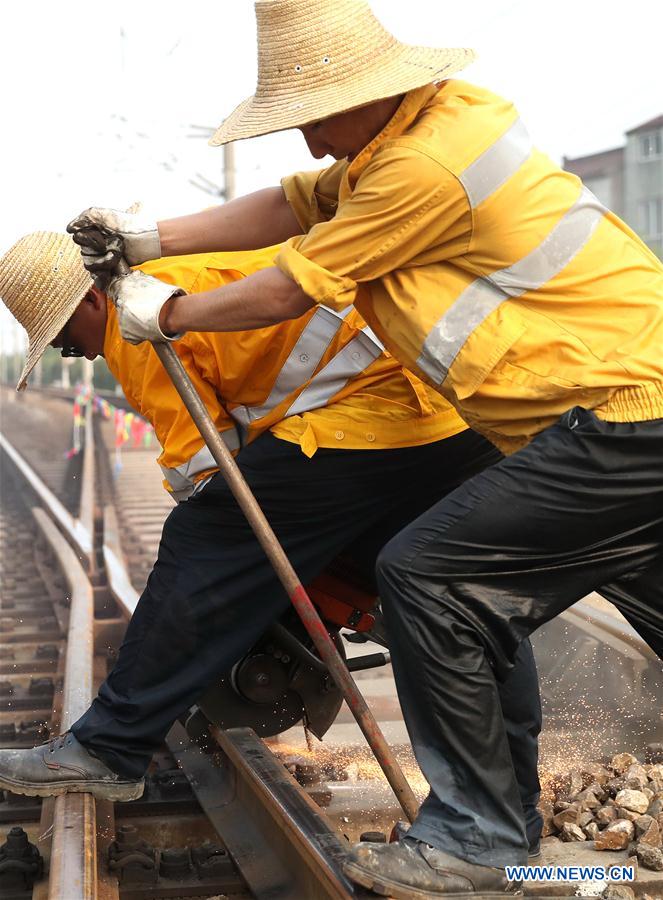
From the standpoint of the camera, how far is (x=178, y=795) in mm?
4121

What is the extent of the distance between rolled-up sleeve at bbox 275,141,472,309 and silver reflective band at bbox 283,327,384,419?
0.76 m

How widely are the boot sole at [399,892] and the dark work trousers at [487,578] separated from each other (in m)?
0.07

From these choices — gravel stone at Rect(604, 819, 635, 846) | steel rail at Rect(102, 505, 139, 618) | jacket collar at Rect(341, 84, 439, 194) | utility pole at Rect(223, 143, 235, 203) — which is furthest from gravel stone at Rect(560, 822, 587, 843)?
utility pole at Rect(223, 143, 235, 203)

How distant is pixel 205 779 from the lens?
4223mm

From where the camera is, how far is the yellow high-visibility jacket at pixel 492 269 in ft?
9.14

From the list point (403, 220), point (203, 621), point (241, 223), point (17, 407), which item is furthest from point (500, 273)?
point (17, 407)

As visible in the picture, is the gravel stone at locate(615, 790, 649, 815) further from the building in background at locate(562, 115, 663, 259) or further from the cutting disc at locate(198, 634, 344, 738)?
the building in background at locate(562, 115, 663, 259)

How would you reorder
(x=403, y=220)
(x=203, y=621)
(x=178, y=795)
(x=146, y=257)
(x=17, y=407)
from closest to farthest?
A: (x=403, y=220), (x=146, y=257), (x=203, y=621), (x=178, y=795), (x=17, y=407)

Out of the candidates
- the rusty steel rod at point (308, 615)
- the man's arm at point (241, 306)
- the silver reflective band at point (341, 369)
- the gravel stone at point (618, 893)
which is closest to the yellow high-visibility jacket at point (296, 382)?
the silver reflective band at point (341, 369)

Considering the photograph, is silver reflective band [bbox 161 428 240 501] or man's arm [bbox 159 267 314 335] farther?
silver reflective band [bbox 161 428 240 501]

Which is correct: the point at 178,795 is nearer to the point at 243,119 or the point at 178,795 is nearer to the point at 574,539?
the point at 574,539

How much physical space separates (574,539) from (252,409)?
1.20 metres

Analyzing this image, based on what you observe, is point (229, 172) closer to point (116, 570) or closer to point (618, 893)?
point (116, 570)

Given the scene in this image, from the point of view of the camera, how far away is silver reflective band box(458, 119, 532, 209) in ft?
9.12
